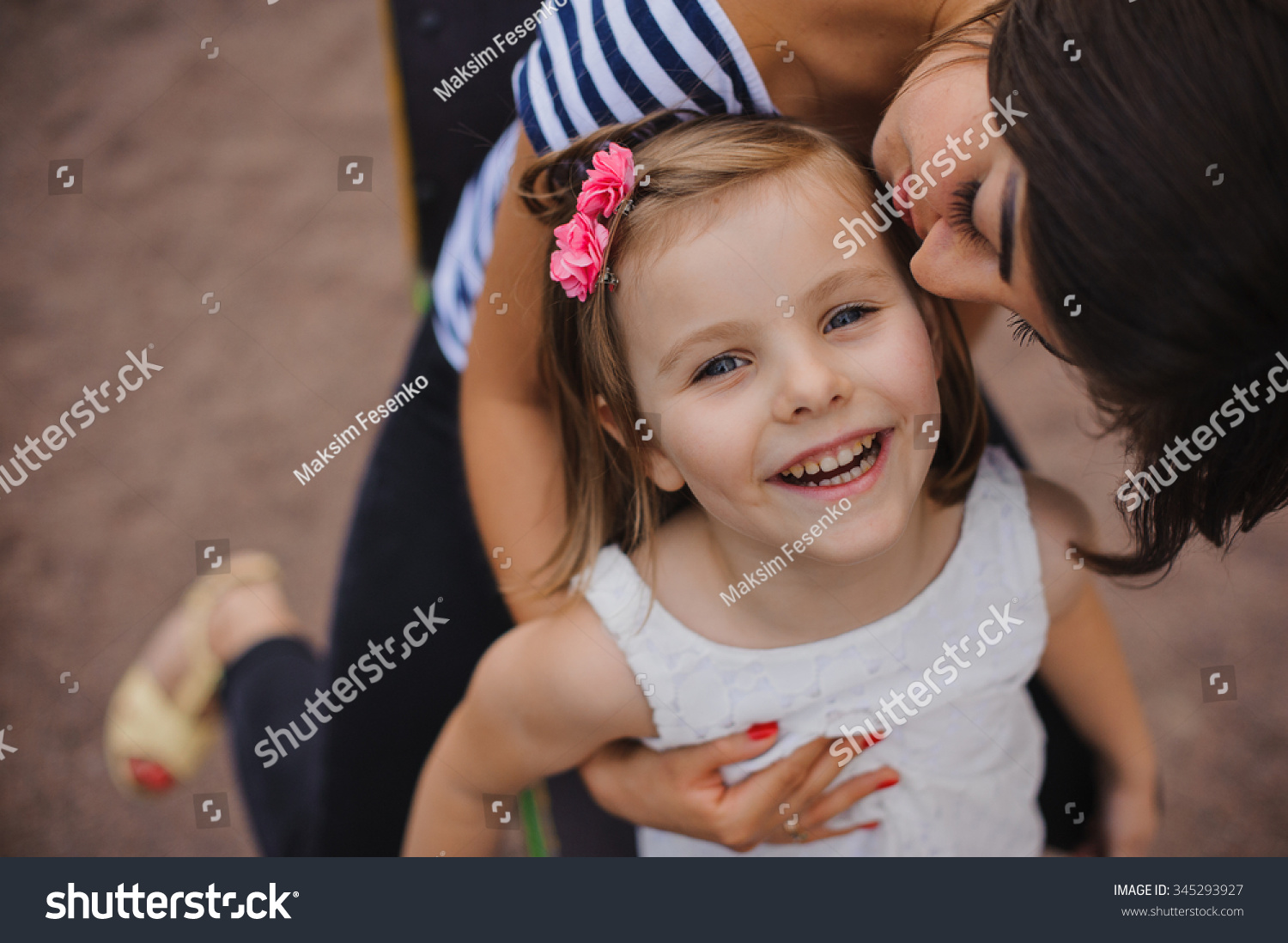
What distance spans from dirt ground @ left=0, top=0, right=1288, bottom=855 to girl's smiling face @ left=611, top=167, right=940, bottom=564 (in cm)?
64

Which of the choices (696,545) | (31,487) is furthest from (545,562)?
(31,487)

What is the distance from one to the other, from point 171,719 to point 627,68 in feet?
3.39

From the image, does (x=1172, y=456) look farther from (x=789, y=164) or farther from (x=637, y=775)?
(x=637, y=775)

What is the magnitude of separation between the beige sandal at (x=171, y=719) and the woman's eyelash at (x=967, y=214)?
105 centimetres

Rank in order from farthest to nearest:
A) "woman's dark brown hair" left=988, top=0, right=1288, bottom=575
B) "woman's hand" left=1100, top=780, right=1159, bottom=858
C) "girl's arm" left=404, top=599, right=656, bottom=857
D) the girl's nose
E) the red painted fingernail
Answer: the red painted fingernail < "woman's hand" left=1100, top=780, right=1159, bottom=858 < "girl's arm" left=404, top=599, right=656, bottom=857 < the girl's nose < "woman's dark brown hair" left=988, top=0, right=1288, bottom=575

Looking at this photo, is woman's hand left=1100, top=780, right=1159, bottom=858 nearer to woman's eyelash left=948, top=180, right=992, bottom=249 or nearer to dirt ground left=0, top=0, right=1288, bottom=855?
dirt ground left=0, top=0, right=1288, bottom=855

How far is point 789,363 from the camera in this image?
0.66m

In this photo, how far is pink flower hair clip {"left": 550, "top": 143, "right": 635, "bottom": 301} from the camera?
69 cm

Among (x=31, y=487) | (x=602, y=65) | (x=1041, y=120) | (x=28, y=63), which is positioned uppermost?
(x=28, y=63)

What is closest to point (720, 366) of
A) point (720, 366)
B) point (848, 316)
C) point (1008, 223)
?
point (720, 366)

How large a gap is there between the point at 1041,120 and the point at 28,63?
62.5 inches

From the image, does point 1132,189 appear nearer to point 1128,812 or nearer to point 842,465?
point 842,465

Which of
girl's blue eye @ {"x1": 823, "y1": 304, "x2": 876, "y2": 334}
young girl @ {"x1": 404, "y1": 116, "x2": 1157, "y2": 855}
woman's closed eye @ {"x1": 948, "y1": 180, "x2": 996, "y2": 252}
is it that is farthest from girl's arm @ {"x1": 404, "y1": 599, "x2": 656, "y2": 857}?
woman's closed eye @ {"x1": 948, "y1": 180, "x2": 996, "y2": 252}

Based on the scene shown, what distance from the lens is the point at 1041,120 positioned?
573 mm
